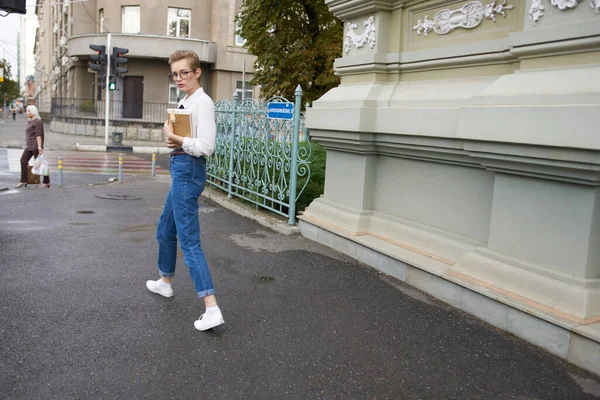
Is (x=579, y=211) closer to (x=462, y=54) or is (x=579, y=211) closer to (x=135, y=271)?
(x=462, y=54)

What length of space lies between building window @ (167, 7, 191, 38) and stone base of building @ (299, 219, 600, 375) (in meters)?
32.4

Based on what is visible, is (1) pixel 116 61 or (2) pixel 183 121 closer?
(2) pixel 183 121

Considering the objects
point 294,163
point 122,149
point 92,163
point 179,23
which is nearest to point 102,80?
point 122,149

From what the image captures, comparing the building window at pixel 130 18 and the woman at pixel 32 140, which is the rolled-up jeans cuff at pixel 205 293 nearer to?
the woman at pixel 32 140

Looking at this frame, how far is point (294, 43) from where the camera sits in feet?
49.8

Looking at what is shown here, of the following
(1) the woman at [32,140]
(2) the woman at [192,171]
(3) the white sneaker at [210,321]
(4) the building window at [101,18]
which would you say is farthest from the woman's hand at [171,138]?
(4) the building window at [101,18]

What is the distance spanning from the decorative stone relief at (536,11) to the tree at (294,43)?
393 inches

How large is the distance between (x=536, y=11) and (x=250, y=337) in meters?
3.12

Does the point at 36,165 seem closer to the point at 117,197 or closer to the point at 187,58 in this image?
the point at 117,197

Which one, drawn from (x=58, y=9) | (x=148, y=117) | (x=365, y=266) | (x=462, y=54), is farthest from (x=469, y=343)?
(x=58, y=9)

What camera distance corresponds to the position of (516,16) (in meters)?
4.66

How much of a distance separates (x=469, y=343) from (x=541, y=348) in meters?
0.47

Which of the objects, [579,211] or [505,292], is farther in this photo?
[505,292]

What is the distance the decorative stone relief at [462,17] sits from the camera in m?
4.85
